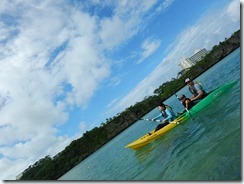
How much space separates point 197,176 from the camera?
10.2 m

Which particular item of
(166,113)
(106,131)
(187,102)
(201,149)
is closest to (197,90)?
(187,102)

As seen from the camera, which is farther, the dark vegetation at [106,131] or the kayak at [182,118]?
the dark vegetation at [106,131]

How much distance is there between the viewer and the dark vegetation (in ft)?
265

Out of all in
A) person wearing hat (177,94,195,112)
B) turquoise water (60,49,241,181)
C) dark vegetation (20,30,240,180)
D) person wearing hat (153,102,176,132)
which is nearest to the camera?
turquoise water (60,49,241,181)

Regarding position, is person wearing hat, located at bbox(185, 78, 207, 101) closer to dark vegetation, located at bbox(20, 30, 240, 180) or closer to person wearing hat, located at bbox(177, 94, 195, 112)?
person wearing hat, located at bbox(177, 94, 195, 112)

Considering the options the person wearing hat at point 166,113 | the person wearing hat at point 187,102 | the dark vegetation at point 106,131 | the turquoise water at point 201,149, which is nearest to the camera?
the turquoise water at point 201,149

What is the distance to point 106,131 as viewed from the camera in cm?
9719

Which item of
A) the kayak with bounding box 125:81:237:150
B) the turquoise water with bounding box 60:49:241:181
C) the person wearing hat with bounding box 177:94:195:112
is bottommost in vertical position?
the turquoise water with bounding box 60:49:241:181

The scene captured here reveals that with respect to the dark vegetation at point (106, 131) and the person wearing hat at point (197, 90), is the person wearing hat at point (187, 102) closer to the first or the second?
the person wearing hat at point (197, 90)

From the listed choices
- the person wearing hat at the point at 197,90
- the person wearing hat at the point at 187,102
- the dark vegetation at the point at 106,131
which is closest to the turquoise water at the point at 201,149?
the person wearing hat at the point at 187,102

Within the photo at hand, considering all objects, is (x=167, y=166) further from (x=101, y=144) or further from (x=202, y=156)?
(x=101, y=144)

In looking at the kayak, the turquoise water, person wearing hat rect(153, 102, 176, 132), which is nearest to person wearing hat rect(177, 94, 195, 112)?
the kayak

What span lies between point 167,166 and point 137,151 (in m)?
8.32

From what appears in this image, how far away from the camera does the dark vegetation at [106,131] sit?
80812mm
